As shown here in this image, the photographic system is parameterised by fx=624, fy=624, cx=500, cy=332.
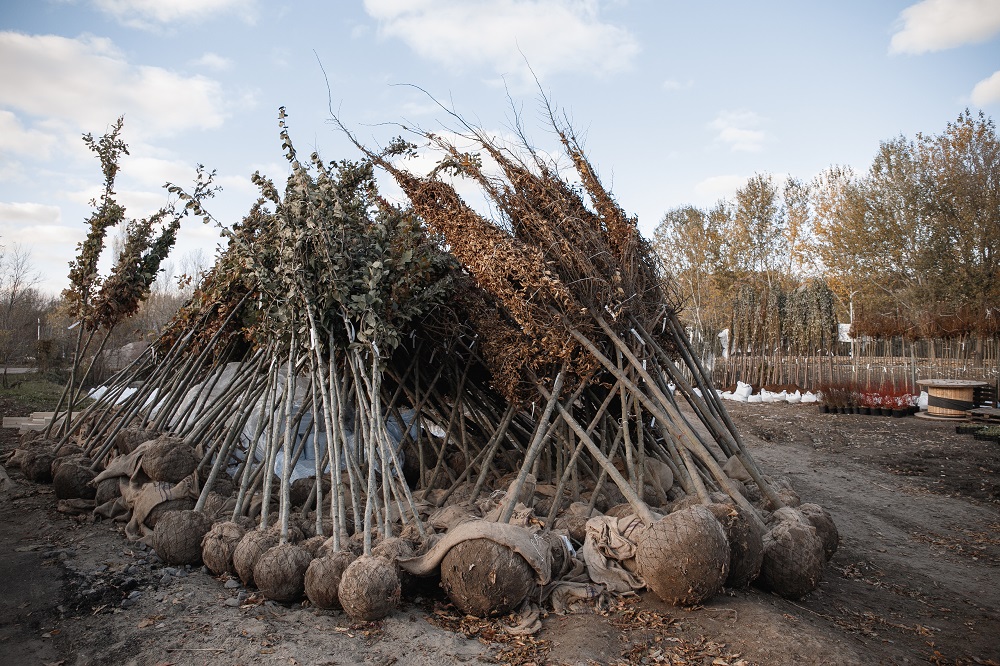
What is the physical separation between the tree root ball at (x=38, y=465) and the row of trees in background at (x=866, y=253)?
14.4m

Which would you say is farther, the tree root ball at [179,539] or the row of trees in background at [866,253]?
the row of trees in background at [866,253]

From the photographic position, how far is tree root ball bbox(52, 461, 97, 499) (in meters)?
6.18

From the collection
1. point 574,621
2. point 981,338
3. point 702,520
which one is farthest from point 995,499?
point 981,338

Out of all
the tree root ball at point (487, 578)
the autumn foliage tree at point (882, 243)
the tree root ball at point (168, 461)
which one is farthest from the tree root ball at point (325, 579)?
the autumn foliage tree at point (882, 243)

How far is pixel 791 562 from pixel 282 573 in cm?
340

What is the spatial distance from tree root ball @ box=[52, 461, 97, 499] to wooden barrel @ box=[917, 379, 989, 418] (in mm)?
15926

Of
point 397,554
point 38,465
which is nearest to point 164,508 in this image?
point 397,554

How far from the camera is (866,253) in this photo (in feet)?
78.1

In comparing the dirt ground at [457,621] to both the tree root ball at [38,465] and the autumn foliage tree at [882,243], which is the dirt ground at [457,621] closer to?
the tree root ball at [38,465]

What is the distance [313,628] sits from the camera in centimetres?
379

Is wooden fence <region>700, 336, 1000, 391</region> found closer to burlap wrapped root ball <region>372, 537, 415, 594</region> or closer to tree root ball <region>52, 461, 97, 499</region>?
burlap wrapped root ball <region>372, 537, 415, 594</region>

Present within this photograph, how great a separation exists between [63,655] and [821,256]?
91.4 feet

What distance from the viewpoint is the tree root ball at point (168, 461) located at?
5598 mm

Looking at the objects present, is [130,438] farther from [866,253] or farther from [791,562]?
[866,253]
